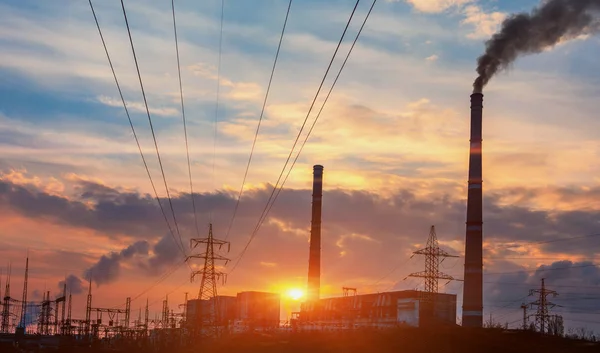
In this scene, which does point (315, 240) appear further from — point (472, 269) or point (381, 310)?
point (472, 269)

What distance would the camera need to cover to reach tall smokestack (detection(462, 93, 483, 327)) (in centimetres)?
6200

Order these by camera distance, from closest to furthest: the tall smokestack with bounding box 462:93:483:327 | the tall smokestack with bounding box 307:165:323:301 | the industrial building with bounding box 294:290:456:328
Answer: the tall smokestack with bounding box 462:93:483:327
the industrial building with bounding box 294:290:456:328
the tall smokestack with bounding box 307:165:323:301

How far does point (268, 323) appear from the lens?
105 meters

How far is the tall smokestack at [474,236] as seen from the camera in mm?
62000

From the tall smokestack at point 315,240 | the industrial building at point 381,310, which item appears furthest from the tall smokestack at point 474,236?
the tall smokestack at point 315,240

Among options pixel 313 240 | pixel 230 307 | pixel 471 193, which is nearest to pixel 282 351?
pixel 471 193

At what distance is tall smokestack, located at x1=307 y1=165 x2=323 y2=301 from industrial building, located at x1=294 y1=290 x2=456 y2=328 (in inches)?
122

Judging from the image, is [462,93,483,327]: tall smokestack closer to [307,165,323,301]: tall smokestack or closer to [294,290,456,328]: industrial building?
[294,290,456,328]: industrial building

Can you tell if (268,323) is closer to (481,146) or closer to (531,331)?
(481,146)

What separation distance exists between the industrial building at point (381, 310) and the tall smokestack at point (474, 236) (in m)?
12.4

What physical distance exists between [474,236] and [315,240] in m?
31.3

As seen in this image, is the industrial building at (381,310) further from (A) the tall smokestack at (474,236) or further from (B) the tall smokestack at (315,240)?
(A) the tall smokestack at (474,236)

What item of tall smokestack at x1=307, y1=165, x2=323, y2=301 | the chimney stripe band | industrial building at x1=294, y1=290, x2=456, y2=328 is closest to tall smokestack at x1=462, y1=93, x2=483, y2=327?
the chimney stripe band

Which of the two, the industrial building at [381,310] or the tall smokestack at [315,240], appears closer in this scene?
the industrial building at [381,310]
